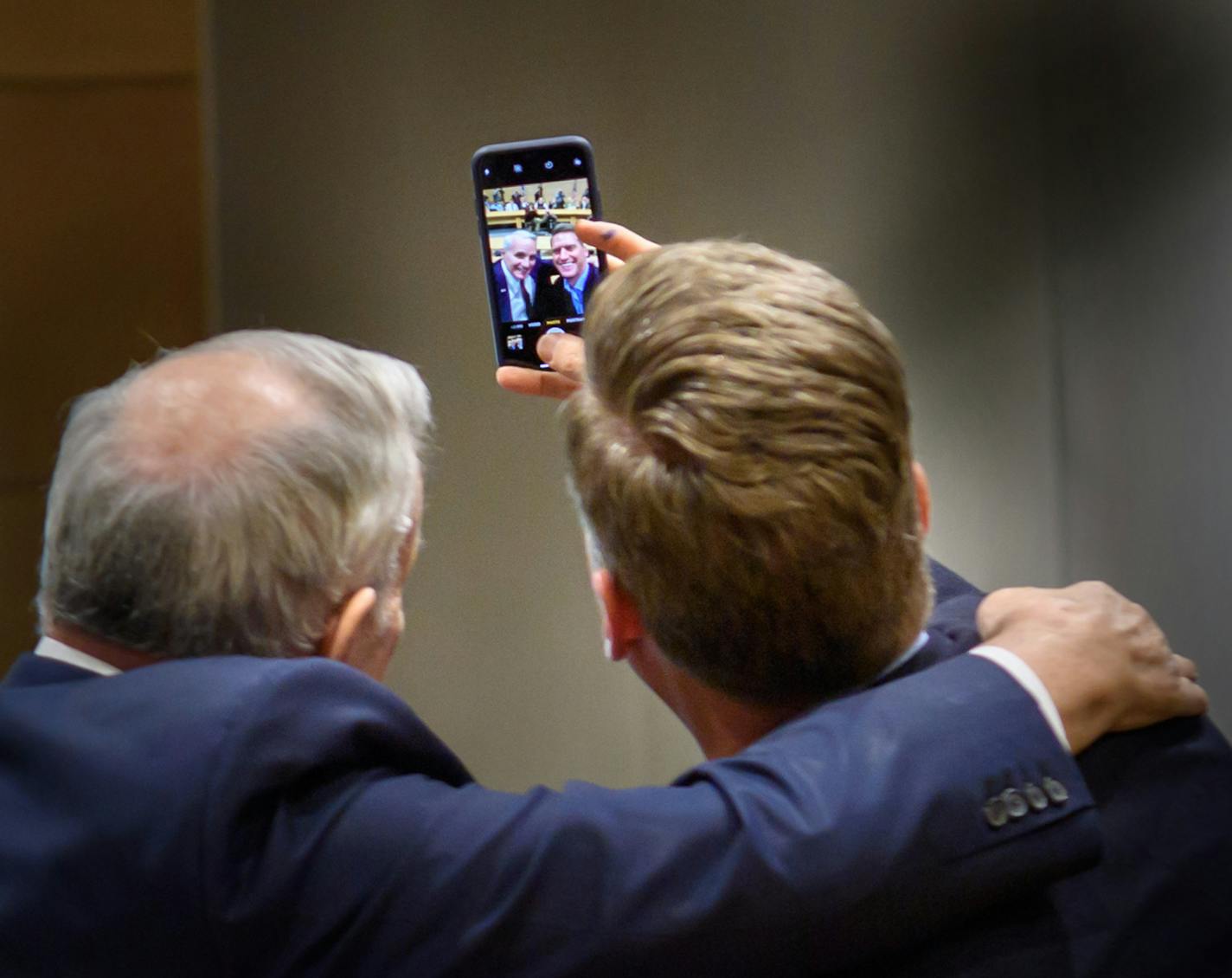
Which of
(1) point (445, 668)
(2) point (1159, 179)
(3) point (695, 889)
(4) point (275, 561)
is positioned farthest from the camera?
(1) point (445, 668)

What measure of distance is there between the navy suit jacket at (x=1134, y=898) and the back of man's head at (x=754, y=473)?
5.8 inches

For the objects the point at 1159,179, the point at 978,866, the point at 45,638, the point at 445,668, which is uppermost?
the point at 1159,179

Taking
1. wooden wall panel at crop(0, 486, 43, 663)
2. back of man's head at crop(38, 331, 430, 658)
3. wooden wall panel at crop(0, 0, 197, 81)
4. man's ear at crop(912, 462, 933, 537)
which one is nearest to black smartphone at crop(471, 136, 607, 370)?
back of man's head at crop(38, 331, 430, 658)

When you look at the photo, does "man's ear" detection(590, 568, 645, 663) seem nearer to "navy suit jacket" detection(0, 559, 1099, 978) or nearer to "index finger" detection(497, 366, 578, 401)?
"navy suit jacket" detection(0, 559, 1099, 978)

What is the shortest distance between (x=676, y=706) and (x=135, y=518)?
0.35 metres

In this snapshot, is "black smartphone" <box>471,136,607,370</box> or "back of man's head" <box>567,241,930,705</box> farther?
"black smartphone" <box>471,136,607,370</box>

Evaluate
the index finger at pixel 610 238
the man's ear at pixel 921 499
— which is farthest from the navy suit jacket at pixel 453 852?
the index finger at pixel 610 238

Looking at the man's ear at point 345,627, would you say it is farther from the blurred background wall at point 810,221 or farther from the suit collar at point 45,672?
the blurred background wall at point 810,221

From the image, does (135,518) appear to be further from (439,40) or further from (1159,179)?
(1159,179)

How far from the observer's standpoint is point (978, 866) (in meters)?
0.66

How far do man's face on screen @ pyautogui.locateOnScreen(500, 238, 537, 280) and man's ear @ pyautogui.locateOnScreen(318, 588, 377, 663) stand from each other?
446mm

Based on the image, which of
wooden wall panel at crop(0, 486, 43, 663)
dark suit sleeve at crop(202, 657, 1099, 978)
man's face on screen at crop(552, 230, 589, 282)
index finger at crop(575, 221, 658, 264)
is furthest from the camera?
wooden wall panel at crop(0, 486, 43, 663)

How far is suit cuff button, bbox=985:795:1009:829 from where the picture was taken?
67cm

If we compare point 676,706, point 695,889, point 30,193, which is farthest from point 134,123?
point 695,889
